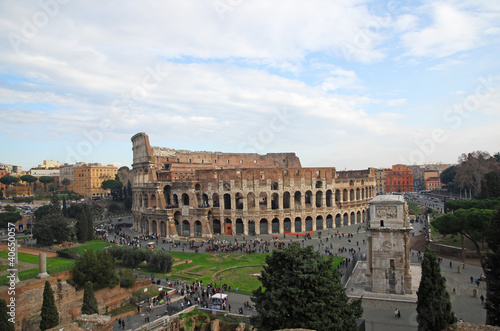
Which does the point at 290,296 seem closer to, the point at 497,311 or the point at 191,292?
the point at 497,311

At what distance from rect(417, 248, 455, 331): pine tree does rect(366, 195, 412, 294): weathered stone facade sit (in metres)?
6.05

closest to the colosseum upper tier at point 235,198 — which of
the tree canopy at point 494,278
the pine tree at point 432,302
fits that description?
the tree canopy at point 494,278

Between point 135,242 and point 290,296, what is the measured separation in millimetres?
31879

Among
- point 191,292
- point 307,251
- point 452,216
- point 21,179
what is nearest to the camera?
point 307,251

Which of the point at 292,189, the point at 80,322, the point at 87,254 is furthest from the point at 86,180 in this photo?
the point at 80,322

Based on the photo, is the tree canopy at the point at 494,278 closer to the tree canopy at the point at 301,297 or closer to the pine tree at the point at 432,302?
the pine tree at the point at 432,302

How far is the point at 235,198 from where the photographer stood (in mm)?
48562

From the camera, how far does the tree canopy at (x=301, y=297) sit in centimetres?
1469

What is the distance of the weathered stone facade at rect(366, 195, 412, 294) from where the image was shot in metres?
23.4

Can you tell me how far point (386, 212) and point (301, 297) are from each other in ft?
38.8

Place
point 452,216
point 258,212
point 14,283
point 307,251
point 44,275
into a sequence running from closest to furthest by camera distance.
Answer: point 307,251
point 14,283
point 44,275
point 452,216
point 258,212

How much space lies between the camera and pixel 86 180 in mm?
95875

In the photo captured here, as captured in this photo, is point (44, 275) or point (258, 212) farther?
point (258, 212)

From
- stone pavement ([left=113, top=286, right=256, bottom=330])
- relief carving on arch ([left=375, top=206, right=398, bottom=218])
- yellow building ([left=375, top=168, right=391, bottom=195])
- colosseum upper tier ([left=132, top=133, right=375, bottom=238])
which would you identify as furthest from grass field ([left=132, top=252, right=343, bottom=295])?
yellow building ([left=375, top=168, right=391, bottom=195])
